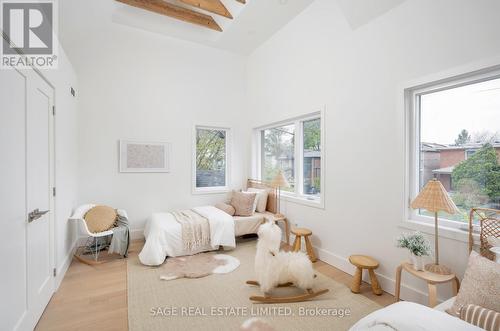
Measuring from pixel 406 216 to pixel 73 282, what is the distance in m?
3.60

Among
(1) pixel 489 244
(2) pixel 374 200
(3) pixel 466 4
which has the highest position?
(3) pixel 466 4

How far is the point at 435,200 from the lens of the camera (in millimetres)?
1927

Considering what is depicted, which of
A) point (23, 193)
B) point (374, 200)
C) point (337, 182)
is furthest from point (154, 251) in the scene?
point (374, 200)

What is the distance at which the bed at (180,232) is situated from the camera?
3.13m

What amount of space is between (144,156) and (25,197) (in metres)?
2.56

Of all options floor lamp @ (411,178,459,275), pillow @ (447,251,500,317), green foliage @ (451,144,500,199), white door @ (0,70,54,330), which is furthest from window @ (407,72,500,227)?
white door @ (0,70,54,330)

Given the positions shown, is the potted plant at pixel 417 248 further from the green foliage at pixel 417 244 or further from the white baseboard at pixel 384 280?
the white baseboard at pixel 384 280

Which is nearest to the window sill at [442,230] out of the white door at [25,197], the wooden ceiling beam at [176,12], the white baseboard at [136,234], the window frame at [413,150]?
the window frame at [413,150]

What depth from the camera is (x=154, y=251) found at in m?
3.09

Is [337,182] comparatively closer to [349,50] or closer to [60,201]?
[349,50]

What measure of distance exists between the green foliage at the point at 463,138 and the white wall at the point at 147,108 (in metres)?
3.59

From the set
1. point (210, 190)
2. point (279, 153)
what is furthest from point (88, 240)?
point (279, 153)

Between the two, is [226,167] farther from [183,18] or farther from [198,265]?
[183,18]

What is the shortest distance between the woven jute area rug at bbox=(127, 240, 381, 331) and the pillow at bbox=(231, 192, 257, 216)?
4.60 feet
